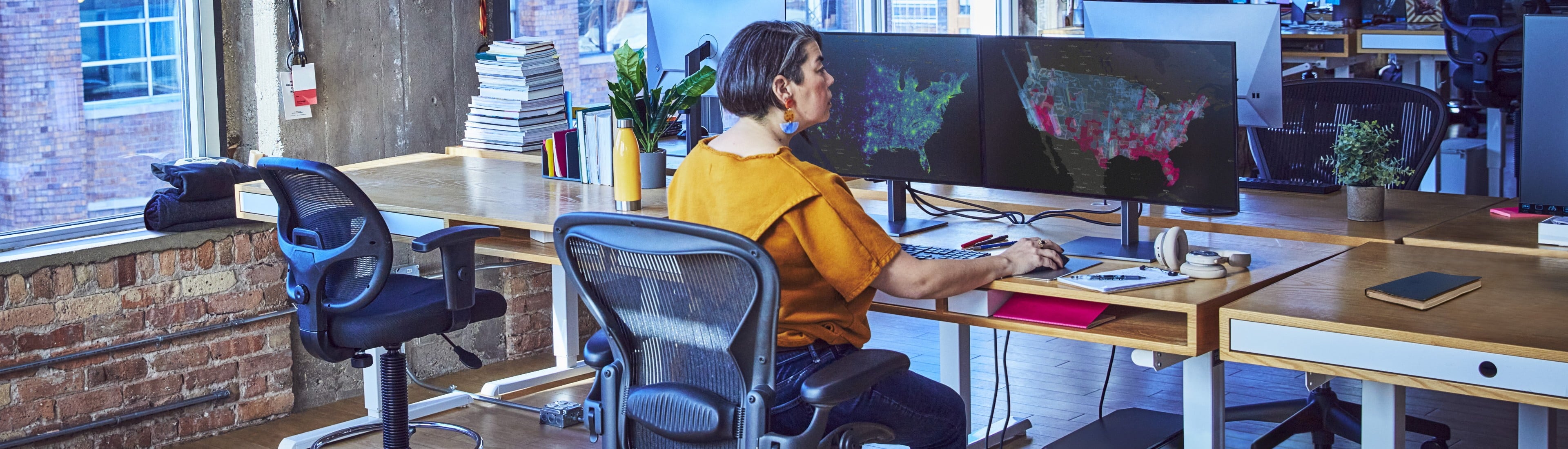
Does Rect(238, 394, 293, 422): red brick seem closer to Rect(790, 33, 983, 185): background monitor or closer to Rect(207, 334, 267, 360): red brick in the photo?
Rect(207, 334, 267, 360): red brick

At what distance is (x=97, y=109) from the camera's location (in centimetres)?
362

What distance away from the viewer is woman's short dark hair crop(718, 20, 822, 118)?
7.57ft

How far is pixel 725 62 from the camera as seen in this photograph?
234cm

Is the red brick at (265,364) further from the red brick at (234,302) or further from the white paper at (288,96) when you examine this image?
the white paper at (288,96)

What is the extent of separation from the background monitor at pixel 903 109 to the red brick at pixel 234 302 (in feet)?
5.83

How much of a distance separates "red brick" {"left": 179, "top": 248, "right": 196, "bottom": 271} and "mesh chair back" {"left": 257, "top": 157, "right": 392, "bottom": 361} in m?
0.74

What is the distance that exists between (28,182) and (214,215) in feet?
1.46

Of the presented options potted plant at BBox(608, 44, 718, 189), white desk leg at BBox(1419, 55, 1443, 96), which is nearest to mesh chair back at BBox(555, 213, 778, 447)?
potted plant at BBox(608, 44, 718, 189)

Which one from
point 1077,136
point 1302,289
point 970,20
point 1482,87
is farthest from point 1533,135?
point 970,20

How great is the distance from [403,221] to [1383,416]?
2137 millimetres

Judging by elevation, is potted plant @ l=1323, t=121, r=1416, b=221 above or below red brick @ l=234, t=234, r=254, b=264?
above

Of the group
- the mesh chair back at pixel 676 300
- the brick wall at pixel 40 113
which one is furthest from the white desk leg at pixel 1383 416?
the brick wall at pixel 40 113

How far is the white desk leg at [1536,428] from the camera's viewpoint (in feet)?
8.34

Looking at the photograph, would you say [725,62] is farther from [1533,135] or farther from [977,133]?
[1533,135]
